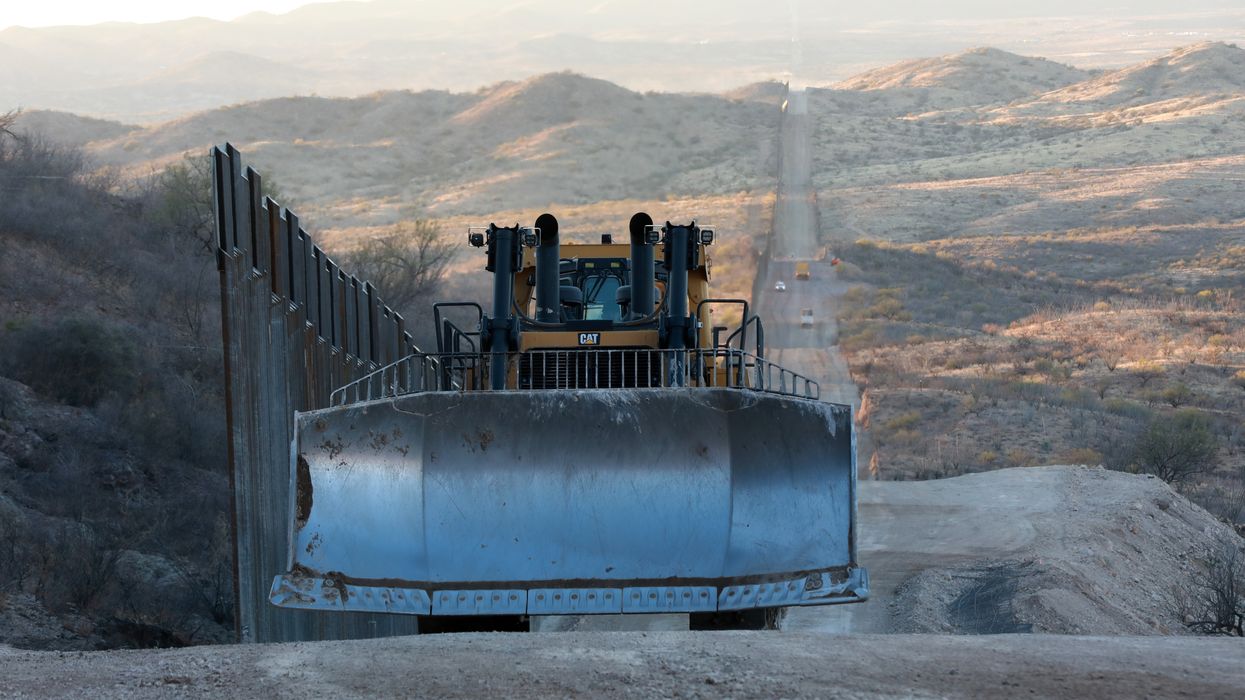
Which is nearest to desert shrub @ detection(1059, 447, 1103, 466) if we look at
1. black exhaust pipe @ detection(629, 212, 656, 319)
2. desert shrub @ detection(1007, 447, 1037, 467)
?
desert shrub @ detection(1007, 447, 1037, 467)

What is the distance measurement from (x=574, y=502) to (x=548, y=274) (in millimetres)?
3658

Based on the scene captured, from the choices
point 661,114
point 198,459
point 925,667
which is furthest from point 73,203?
point 661,114

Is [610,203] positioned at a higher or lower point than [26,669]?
higher

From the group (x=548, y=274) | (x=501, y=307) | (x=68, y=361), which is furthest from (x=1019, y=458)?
(x=501, y=307)

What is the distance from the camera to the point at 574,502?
37.0ft

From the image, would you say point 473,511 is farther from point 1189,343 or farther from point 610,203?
point 610,203

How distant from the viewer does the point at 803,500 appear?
11203 millimetres

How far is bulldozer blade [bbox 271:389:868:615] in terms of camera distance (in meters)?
10.9

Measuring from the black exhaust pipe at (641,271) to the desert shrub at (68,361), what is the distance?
9720mm

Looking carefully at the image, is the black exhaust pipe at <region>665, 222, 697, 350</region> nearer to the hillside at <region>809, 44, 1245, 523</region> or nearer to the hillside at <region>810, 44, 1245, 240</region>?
the hillside at <region>809, 44, 1245, 523</region>

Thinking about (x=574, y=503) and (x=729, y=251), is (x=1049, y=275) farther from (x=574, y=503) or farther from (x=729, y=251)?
(x=574, y=503)

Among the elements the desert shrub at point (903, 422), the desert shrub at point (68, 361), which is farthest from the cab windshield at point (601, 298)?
the desert shrub at point (903, 422)

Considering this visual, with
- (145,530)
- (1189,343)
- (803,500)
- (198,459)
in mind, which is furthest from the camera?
(1189,343)

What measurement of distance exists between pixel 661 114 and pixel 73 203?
84028 mm
